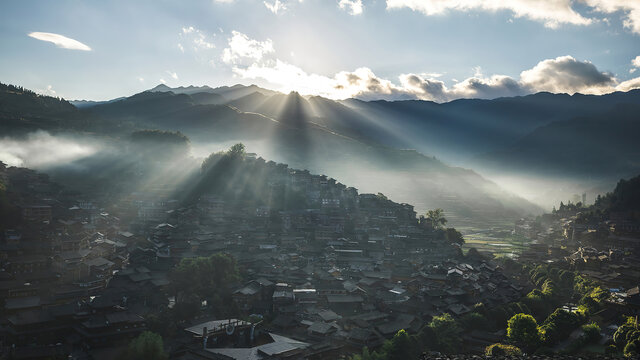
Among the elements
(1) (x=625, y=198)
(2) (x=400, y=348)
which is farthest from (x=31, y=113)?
(1) (x=625, y=198)

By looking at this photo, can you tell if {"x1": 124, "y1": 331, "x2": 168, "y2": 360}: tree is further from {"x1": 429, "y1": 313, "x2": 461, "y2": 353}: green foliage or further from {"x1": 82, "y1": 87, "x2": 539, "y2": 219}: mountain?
{"x1": 82, "y1": 87, "x2": 539, "y2": 219}: mountain

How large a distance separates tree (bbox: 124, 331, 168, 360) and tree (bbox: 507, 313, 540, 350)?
22702mm

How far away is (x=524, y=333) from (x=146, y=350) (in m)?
24.2

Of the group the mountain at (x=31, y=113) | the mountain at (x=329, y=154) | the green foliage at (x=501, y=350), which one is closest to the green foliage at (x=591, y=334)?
the green foliage at (x=501, y=350)

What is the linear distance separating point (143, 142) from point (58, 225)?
51.2 m

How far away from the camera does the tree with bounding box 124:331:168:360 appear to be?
77.5 feet

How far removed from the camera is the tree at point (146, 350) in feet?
77.5

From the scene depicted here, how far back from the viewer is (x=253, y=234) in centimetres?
5012

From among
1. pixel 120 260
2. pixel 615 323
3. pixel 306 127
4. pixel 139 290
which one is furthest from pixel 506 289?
pixel 306 127

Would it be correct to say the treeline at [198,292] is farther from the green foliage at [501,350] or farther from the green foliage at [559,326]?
the green foliage at [559,326]

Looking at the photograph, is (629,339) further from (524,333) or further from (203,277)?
(203,277)

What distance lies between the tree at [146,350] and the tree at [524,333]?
894 inches

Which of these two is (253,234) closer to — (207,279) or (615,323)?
(207,279)

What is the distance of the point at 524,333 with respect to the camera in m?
29.0
